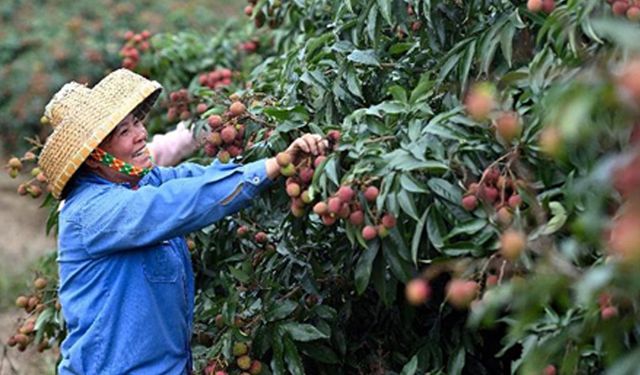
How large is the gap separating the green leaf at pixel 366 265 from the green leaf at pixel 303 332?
1.04ft

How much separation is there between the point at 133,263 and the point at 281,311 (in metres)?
0.36

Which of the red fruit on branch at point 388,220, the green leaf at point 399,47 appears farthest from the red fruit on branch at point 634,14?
the green leaf at point 399,47

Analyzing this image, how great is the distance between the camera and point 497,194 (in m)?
2.34

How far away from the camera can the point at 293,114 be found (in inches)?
113

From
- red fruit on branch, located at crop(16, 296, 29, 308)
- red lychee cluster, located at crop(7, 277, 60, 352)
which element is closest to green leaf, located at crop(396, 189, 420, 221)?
red lychee cluster, located at crop(7, 277, 60, 352)

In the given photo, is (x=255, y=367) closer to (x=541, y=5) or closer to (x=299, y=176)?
(x=299, y=176)

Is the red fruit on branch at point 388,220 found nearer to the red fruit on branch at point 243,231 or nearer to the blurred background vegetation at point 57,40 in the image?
the red fruit on branch at point 243,231

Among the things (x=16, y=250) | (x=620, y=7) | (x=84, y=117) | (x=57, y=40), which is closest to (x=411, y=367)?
(x=84, y=117)

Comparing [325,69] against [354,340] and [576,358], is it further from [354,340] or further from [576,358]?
[576,358]

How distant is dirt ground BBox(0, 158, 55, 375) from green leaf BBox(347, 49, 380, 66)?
2675 millimetres

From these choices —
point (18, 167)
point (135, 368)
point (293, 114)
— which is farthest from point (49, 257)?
point (293, 114)

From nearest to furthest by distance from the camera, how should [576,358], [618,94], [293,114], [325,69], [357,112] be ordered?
[618,94], [576,358], [357,112], [293,114], [325,69]

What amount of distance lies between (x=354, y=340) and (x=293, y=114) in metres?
0.66

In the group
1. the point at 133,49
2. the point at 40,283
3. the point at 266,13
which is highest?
the point at 266,13
